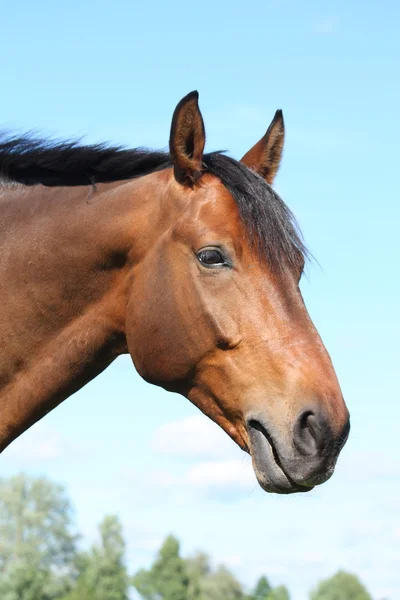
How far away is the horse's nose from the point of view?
17.1 ft

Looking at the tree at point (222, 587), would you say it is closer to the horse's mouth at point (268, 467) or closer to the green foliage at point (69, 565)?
the green foliage at point (69, 565)

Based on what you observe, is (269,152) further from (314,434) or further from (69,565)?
(69,565)

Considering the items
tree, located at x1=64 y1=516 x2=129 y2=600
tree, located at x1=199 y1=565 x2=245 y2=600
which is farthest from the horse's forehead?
tree, located at x1=199 y1=565 x2=245 y2=600

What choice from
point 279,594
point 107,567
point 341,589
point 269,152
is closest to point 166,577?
point 107,567

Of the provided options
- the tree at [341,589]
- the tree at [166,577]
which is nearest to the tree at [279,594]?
the tree at [341,589]

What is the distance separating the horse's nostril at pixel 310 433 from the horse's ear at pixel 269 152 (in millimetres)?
2379

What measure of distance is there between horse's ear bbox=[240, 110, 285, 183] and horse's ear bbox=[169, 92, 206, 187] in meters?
0.71

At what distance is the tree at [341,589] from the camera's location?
127m

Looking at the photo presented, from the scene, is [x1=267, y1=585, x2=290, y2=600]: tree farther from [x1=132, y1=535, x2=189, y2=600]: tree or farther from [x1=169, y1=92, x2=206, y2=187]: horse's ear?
[x1=169, y1=92, x2=206, y2=187]: horse's ear

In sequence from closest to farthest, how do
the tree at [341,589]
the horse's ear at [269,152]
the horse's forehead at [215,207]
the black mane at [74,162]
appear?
the horse's forehead at [215,207] → the black mane at [74,162] → the horse's ear at [269,152] → the tree at [341,589]

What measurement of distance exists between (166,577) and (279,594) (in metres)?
27.2

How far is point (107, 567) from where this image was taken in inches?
3804

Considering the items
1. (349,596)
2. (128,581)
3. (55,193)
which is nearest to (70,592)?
(128,581)

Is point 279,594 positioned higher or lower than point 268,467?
lower
